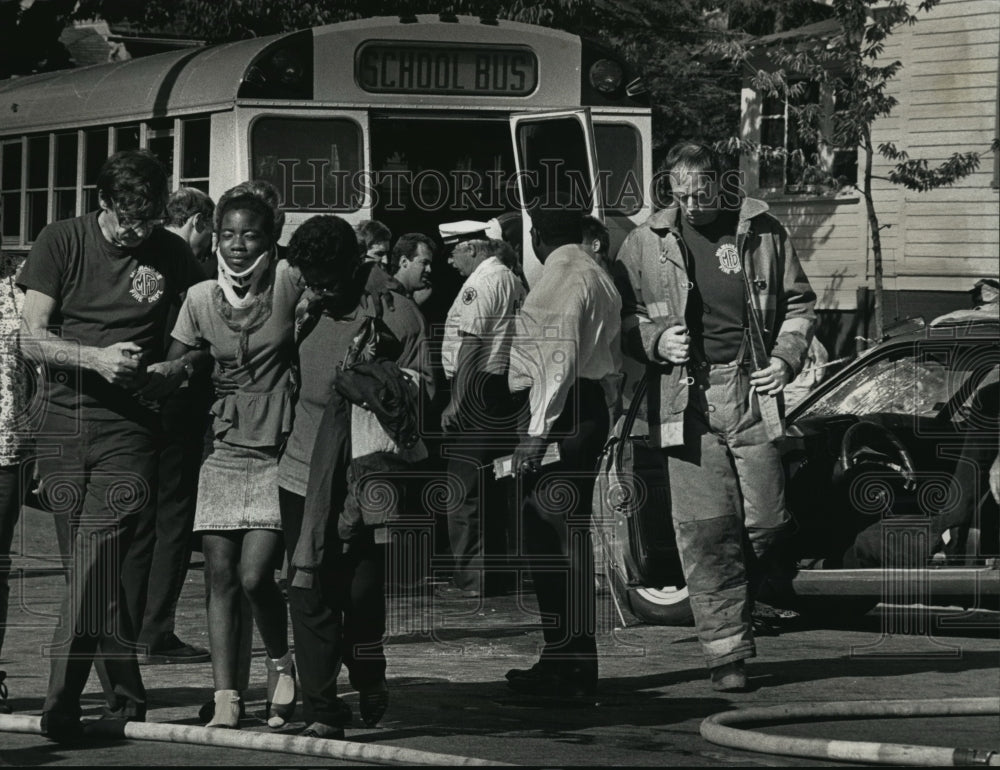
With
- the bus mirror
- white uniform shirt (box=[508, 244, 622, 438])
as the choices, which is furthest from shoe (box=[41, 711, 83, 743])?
the bus mirror

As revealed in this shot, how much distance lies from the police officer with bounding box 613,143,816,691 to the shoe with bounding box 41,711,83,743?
9.15 ft

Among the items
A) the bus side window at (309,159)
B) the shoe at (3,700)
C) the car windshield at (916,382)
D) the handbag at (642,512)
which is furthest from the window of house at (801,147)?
the shoe at (3,700)

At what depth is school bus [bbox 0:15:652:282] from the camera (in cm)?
1380

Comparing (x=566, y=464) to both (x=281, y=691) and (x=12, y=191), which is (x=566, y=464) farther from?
(x=12, y=191)

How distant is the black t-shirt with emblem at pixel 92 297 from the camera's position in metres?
7.23

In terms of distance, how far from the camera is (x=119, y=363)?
709 centimetres

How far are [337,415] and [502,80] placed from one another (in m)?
7.63

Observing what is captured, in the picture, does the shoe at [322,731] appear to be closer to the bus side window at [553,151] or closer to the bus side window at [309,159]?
the bus side window at [309,159]

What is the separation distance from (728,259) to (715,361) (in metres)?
0.44

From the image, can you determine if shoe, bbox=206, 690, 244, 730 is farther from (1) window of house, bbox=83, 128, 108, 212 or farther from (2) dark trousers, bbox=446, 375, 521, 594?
(1) window of house, bbox=83, 128, 108, 212

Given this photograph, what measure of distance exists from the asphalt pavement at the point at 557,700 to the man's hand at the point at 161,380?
1.23 m

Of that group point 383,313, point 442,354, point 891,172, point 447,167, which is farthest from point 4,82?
point 383,313

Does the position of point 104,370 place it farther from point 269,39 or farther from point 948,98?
point 948,98

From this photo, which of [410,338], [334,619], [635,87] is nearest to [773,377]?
[410,338]
